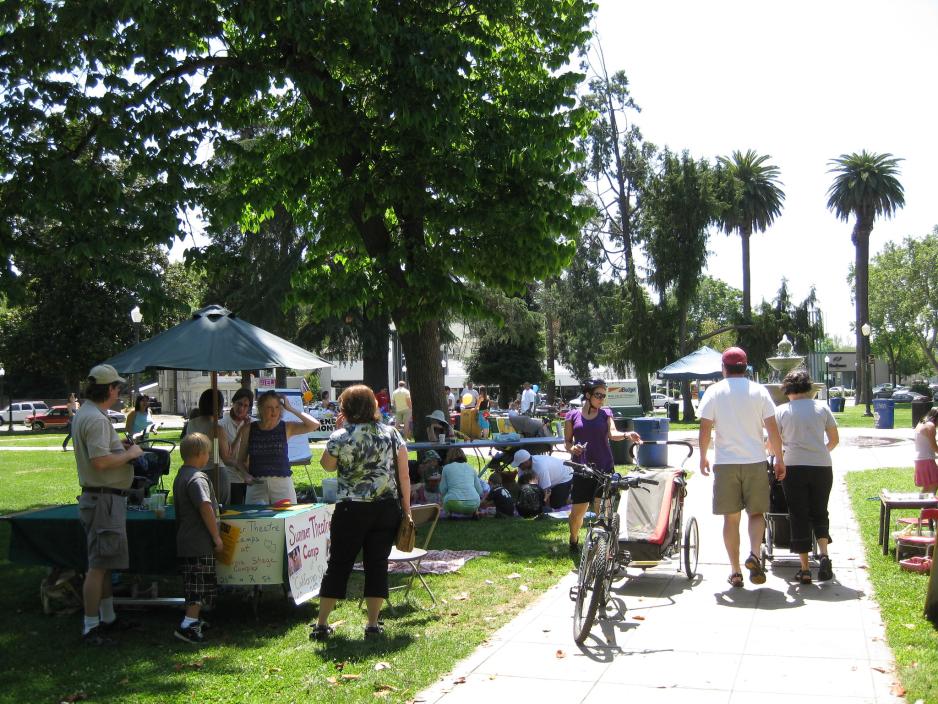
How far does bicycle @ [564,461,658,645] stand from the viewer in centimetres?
591

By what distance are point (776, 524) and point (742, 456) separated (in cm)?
117

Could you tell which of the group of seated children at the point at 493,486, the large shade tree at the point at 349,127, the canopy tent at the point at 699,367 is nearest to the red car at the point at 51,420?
the canopy tent at the point at 699,367

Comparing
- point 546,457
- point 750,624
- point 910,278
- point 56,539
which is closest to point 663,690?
point 750,624

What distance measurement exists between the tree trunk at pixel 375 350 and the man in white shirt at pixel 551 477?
1739 centimetres

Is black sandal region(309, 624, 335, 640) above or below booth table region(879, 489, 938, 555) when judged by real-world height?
below

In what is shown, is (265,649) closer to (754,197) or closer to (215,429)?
(215,429)

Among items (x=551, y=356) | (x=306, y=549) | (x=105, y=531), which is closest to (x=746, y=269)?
(x=551, y=356)

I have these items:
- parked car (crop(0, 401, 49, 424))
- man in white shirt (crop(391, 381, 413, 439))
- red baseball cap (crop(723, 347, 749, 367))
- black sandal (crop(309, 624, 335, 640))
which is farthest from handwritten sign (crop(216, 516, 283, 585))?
parked car (crop(0, 401, 49, 424))

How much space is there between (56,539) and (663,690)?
4927 millimetres

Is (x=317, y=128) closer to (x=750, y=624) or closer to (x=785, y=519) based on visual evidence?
(x=785, y=519)

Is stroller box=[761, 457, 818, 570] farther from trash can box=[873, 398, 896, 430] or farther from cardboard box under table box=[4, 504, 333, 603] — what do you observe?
trash can box=[873, 398, 896, 430]

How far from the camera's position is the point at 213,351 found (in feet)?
26.3

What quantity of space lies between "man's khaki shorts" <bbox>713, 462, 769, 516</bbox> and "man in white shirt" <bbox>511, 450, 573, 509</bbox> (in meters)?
5.51

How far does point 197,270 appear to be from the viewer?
43.6 ft
